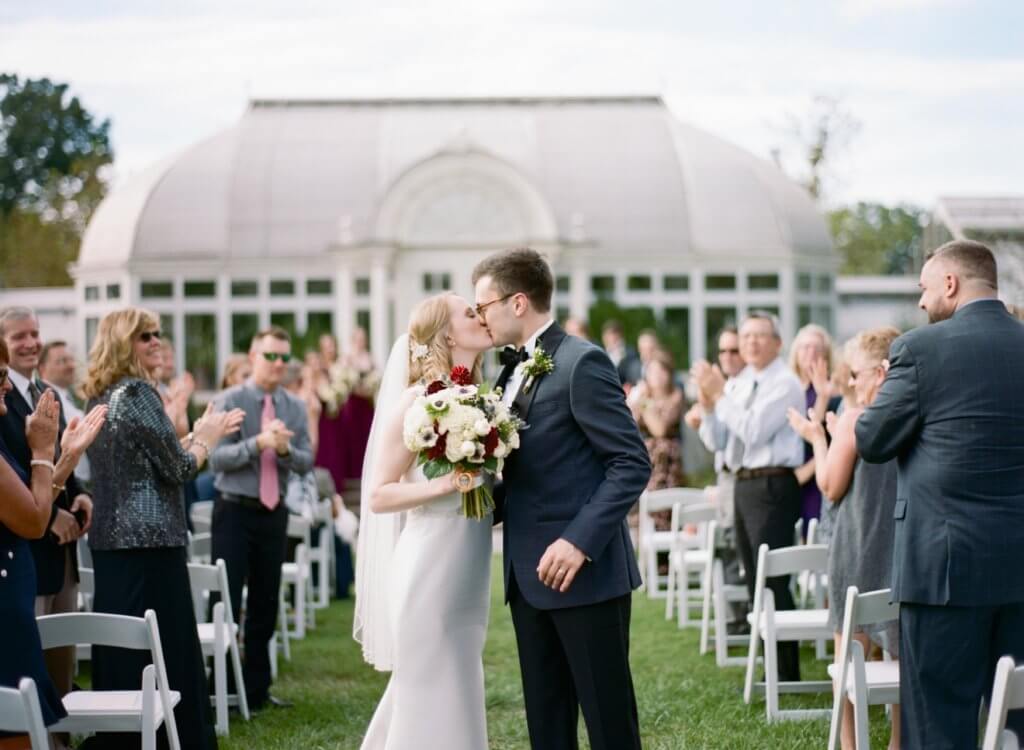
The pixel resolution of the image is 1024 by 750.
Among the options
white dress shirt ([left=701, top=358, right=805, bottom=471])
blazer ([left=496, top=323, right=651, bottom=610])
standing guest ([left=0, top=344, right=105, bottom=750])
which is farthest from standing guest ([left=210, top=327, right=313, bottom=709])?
blazer ([left=496, top=323, right=651, bottom=610])

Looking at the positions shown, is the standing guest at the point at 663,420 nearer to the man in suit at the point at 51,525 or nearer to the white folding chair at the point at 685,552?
the white folding chair at the point at 685,552

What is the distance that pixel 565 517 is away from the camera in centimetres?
477

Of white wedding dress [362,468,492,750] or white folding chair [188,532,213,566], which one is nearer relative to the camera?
white wedding dress [362,468,492,750]

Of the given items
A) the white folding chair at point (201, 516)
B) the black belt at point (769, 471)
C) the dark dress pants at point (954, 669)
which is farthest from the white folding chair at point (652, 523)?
the dark dress pants at point (954, 669)

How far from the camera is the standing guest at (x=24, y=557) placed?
4500 millimetres

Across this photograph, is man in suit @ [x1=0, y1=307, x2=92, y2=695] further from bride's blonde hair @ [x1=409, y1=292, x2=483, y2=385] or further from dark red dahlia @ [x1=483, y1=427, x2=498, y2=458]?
dark red dahlia @ [x1=483, y1=427, x2=498, y2=458]

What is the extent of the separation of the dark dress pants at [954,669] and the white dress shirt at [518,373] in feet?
5.47

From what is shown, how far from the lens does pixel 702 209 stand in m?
24.2

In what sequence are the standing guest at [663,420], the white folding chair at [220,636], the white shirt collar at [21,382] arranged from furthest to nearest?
the standing guest at [663,420] < the white folding chair at [220,636] < the white shirt collar at [21,382]

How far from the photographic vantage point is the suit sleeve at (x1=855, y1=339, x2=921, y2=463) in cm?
478

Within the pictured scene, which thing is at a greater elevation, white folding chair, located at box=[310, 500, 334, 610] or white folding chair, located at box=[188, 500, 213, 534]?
white folding chair, located at box=[188, 500, 213, 534]

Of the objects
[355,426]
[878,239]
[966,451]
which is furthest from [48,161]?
Result: [966,451]

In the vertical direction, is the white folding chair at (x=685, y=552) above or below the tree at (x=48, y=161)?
below

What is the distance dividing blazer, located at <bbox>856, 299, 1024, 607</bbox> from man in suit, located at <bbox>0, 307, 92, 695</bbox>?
3930mm
